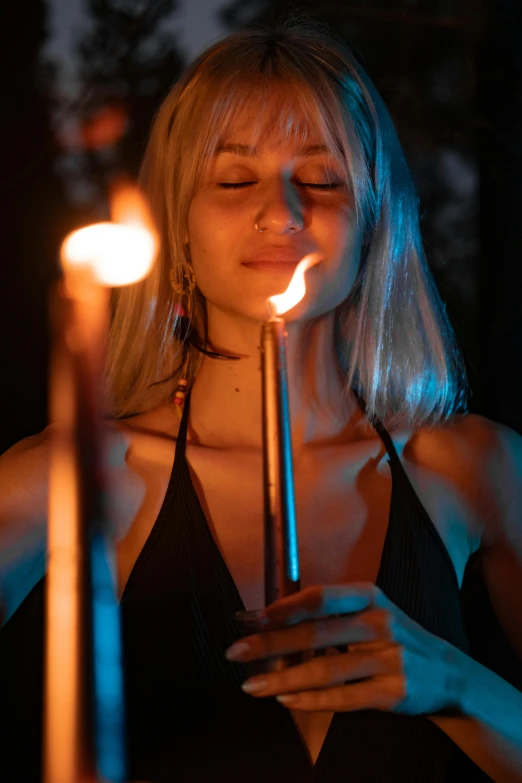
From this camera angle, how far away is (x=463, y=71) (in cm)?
233

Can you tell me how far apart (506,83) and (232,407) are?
3.75 ft

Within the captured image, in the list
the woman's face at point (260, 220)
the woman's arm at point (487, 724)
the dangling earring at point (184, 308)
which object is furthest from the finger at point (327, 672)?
the dangling earring at point (184, 308)

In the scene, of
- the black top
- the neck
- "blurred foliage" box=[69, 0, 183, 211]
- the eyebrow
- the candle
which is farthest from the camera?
"blurred foliage" box=[69, 0, 183, 211]

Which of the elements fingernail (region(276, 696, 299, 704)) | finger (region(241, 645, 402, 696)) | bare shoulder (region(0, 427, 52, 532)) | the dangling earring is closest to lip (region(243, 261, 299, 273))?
the dangling earring

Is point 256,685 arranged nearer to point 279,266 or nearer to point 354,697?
point 354,697

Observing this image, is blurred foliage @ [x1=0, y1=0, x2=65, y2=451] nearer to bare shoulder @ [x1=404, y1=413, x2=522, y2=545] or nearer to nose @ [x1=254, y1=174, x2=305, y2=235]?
nose @ [x1=254, y1=174, x2=305, y2=235]

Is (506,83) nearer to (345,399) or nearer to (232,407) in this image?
(345,399)

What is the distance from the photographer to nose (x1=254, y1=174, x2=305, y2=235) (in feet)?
5.32

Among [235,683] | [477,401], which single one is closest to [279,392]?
[235,683]

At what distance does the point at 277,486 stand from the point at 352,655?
0.39 metres

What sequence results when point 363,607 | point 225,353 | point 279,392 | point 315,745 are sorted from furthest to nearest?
1. point 225,353
2. point 315,745
3. point 363,607
4. point 279,392

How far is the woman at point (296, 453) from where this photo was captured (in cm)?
161

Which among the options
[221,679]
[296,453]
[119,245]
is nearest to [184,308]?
[296,453]

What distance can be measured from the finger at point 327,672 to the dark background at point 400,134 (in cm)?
112
